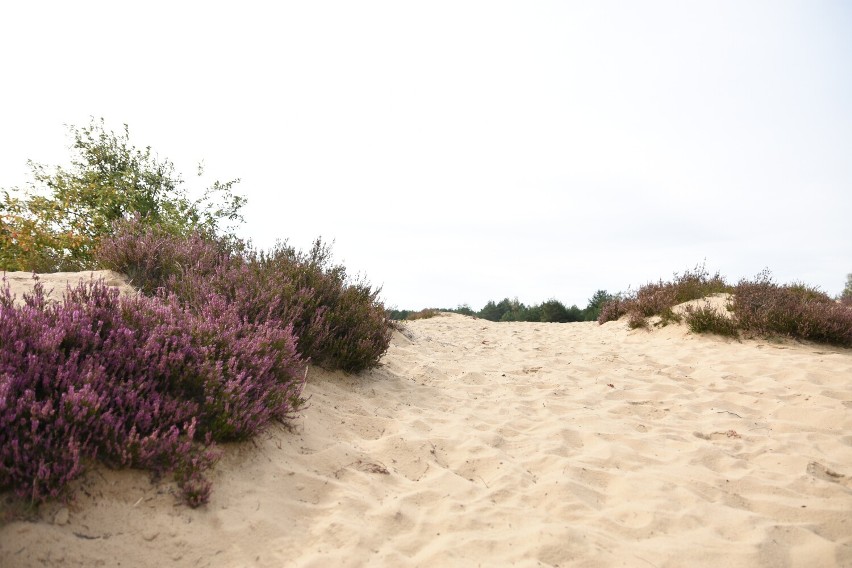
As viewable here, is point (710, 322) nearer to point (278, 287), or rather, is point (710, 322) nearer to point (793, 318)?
point (793, 318)

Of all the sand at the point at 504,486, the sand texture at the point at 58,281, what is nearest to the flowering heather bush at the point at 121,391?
the sand at the point at 504,486

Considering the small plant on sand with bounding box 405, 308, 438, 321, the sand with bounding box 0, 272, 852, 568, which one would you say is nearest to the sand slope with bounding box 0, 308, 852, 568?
the sand with bounding box 0, 272, 852, 568

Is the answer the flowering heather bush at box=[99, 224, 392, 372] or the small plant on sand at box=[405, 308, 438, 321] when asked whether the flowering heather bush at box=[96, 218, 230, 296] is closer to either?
the flowering heather bush at box=[99, 224, 392, 372]

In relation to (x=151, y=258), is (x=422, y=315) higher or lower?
lower

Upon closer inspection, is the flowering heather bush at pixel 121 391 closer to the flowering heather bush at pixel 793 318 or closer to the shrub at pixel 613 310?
the flowering heather bush at pixel 793 318

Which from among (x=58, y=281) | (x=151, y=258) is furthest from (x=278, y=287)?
(x=58, y=281)

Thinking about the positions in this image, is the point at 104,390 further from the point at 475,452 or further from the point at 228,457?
the point at 475,452

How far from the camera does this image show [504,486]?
327 cm

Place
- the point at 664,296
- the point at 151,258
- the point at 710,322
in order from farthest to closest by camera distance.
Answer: the point at 664,296
the point at 710,322
the point at 151,258

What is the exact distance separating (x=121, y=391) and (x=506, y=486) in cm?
239

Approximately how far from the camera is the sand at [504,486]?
2.44m

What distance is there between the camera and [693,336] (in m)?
8.91

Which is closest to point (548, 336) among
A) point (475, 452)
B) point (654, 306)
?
point (654, 306)

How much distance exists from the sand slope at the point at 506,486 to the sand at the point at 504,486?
0.04 feet
